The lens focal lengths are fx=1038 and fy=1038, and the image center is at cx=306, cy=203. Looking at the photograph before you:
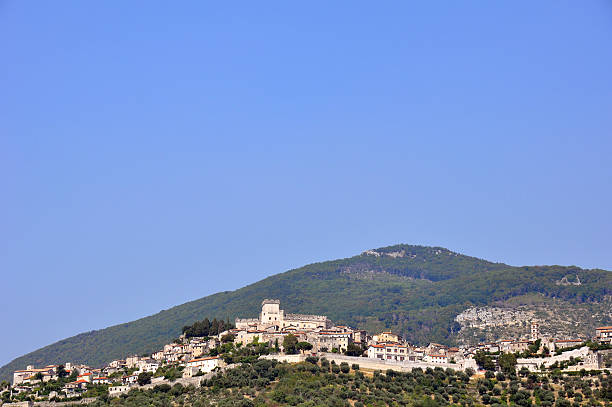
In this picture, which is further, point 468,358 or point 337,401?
point 468,358

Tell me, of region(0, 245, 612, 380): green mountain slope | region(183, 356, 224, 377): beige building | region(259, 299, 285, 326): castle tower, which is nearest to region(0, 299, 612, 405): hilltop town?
region(183, 356, 224, 377): beige building

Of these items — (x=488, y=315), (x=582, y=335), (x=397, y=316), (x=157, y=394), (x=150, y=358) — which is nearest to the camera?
(x=157, y=394)

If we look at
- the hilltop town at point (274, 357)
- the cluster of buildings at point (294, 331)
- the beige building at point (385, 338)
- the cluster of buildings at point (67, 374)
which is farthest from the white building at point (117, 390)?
the beige building at point (385, 338)

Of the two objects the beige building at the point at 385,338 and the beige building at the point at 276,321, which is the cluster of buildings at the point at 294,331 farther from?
the beige building at the point at 385,338

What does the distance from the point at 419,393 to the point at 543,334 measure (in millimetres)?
54217

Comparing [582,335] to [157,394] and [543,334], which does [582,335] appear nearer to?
[543,334]

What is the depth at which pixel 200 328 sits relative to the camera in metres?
99.9

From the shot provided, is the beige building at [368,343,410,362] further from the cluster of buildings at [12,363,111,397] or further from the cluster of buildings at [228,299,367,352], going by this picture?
the cluster of buildings at [12,363,111,397]

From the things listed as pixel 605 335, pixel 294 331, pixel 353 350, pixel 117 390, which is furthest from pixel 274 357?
pixel 605 335

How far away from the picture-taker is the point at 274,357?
282ft

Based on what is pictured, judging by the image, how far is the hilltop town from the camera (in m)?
83.6

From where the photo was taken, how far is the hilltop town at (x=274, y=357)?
8362 cm

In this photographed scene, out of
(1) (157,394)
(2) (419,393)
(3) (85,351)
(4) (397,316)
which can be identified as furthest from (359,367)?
(3) (85,351)

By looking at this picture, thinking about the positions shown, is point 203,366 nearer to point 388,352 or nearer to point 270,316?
point 270,316
